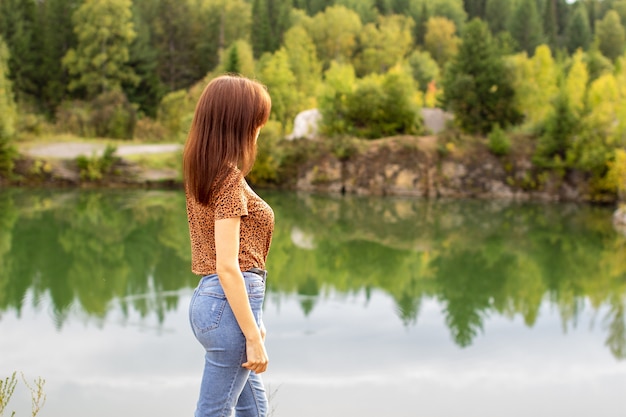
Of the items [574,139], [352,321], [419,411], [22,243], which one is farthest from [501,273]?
[574,139]

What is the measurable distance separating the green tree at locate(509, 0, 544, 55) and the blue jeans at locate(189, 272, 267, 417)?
41.7 m

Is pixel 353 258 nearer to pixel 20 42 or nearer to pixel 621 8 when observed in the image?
pixel 20 42

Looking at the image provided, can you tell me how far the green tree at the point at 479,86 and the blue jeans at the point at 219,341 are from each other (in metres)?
21.7

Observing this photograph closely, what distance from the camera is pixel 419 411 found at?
494 cm

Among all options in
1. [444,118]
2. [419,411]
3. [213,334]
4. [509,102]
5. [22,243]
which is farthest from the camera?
[444,118]

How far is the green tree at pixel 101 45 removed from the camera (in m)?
30.7

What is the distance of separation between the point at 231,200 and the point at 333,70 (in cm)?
2513

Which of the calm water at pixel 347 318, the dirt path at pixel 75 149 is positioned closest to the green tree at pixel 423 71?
the dirt path at pixel 75 149

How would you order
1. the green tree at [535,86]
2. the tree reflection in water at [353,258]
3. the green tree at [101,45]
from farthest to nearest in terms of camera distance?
the green tree at [101,45], the green tree at [535,86], the tree reflection in water at [353,258]

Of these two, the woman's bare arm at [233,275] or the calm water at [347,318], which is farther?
the calm water at [347,318]

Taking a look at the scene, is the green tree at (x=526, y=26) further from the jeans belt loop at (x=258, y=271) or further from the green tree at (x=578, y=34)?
the jeans belt loop at (x=258, y=271)

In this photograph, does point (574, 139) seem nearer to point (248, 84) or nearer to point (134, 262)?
point (134, 262)

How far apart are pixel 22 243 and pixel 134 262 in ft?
7.03

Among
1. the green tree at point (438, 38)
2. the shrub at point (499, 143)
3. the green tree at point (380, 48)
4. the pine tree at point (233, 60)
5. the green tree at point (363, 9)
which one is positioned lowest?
the shrub at point (499, 143)
